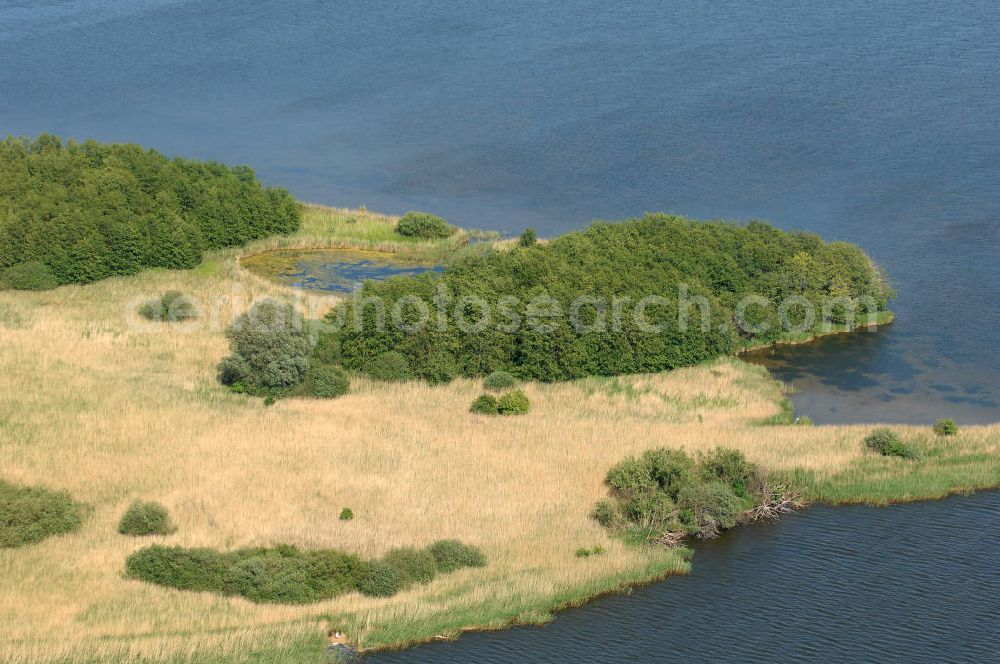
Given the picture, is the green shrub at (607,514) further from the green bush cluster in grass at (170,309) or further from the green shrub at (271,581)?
the green bush cluster in grass at (170,309)

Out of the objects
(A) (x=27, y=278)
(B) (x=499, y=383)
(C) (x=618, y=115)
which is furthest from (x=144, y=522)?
(C) (x=618, y=115)

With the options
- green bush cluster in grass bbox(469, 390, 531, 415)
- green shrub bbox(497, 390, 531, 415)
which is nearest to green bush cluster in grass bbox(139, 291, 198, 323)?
green bush cluster in grass bbox(469, 390, 531, 415)

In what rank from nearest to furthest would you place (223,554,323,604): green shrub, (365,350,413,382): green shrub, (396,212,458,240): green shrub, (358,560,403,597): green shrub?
(223,554,323,604): green shrub, (358,560,403,597): green shrub, (365,350,413,382): green shrub, (396,212,458,240): green shrub

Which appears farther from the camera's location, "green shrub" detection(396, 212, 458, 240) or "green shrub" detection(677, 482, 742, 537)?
"green shrub" detection(396, 212, 458, 240)

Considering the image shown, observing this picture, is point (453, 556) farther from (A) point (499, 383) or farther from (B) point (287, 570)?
(A) point (499, 383)

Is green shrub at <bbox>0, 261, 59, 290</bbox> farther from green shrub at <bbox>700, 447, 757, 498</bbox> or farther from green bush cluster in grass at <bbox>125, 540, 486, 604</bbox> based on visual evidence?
green shrub at <bbox>700, 447, 757, 498</bbox>

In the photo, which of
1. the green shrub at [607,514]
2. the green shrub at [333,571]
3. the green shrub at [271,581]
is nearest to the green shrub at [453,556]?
→ the green shrub at [333,571]
